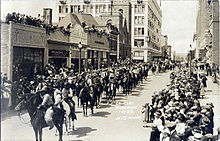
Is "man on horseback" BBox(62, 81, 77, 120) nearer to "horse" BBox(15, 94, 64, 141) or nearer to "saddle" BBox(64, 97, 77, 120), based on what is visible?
"saddle" BBox(64, 97, 77, 120)

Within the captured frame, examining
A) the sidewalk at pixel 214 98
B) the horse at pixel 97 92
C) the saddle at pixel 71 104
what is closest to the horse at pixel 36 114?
the saddle at pixel 71 104

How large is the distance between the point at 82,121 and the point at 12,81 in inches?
84.5

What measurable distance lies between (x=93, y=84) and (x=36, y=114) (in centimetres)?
261

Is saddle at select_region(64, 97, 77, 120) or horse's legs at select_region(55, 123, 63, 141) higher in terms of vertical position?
saddle at select_region(64, 97, 77, 120)

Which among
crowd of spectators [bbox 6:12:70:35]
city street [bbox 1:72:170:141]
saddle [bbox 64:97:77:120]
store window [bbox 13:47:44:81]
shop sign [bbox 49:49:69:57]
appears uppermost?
crowd of spectators [bbox 6:12:70:35]

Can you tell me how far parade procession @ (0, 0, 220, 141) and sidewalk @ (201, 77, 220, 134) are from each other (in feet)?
0.09

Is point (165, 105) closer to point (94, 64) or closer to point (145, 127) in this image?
point (145, 127)

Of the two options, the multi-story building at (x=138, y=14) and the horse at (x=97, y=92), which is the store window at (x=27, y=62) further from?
the multi-story building at (x=138, y=14)

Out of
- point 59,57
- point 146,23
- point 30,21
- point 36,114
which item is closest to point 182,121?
point 36,114

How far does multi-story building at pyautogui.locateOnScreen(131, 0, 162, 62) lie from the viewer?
28.7 ft

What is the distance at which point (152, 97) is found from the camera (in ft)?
24.7

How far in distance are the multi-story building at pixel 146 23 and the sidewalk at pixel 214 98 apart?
2.10 metres

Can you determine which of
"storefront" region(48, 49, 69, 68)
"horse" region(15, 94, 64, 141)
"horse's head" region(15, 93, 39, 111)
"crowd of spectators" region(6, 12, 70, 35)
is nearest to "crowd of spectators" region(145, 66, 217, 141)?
"horse" region(15, 94, 64, 141)

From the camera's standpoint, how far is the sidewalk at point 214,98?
23.2 feet
